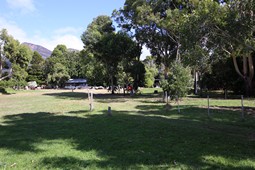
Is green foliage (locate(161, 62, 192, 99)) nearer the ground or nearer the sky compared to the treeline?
nearer the ground

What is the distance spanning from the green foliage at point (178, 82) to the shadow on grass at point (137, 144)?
664cm

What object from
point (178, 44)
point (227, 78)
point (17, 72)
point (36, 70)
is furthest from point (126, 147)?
point (36, 70)

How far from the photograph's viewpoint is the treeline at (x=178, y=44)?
33.8ft

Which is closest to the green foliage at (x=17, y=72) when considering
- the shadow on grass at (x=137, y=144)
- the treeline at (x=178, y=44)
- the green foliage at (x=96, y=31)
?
the treeline at (x=178, y=44)

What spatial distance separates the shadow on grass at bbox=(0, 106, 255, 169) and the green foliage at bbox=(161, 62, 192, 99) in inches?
261

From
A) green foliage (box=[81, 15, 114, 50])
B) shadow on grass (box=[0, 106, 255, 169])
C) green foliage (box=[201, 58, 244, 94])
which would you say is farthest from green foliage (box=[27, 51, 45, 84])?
shadow on grass (box=[0, 106, 255, 169])

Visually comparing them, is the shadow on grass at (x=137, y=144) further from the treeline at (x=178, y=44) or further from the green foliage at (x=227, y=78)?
the green foliage at (x=227, y=78)

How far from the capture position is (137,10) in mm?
26250

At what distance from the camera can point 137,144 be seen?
7348mm

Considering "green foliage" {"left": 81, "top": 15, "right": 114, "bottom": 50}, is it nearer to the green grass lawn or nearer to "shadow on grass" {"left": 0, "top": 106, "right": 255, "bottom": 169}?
"shadow on grass" {"left": 0, "top": 106, "right": 255, "bottom": 169}

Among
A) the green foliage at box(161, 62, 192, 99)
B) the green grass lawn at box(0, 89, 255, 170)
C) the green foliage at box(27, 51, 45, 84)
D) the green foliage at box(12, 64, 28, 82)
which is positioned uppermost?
the green foliage at box(27, 51, 45, 84)

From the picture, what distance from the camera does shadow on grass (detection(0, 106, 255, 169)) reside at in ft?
18.6

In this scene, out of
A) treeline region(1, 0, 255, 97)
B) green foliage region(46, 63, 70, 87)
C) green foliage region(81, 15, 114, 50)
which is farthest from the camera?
green foliage region(46, 63, 70, 87)

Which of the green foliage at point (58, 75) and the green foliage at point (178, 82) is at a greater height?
the green foliage at point (58, 75)
